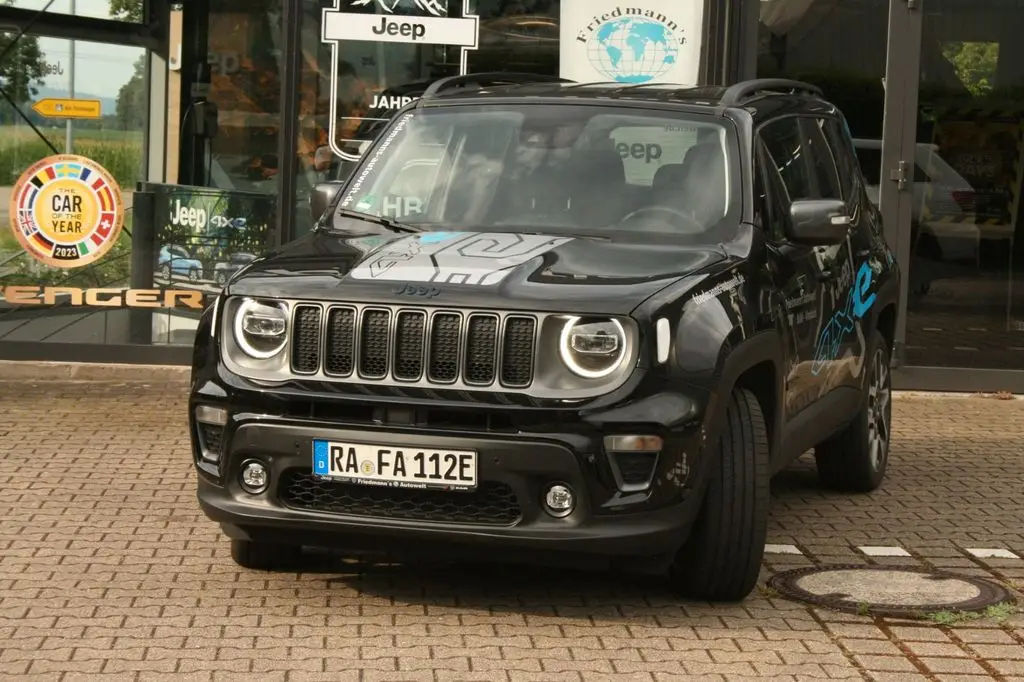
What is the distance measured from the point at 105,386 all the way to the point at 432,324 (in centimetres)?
642

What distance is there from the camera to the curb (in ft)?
39.7

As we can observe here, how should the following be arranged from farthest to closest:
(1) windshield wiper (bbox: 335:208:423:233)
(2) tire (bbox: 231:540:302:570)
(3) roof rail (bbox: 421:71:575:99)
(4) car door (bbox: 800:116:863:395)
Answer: (3) roof rail (bbox: 421:71:575:99) → (4) car door (bbox: 800:116:863:395) → (1) windshield wiper (bbox: 335:208:423:233) → (2) tire (bbox: 231:540:302:570)

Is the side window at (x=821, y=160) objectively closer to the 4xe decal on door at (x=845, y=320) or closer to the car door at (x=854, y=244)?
the car door at (x=854, y=244)

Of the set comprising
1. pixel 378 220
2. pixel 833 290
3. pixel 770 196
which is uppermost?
pixel 770 196

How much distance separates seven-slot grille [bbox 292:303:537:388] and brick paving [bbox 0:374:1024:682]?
2.66ft

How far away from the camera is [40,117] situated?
1248cm

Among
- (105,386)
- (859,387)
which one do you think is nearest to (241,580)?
(859,387)

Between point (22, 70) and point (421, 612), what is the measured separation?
7554 millimetres

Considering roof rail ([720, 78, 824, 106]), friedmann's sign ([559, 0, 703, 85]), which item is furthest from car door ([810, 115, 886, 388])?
friedmann's sign ([559, 0, 703, 85])

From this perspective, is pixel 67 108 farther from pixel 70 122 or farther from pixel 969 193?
pixel 969 193

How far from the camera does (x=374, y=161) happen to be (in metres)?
7.46

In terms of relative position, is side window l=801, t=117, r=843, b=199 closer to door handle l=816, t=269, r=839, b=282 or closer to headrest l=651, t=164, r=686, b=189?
door handle l=816, t=269, r=839, b=282

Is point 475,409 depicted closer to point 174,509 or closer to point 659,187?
point 659,187

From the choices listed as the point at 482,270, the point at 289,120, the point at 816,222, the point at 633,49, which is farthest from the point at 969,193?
the point at 482,270
